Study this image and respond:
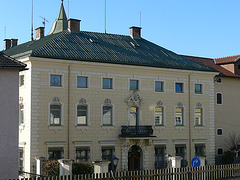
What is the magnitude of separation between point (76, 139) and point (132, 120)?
552 centimetres

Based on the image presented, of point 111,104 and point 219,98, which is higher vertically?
point 219,98

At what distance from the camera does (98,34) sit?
4359cm

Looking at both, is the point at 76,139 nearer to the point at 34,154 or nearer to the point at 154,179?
the point at 34,154

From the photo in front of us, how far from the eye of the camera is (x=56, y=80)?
36.6 meters

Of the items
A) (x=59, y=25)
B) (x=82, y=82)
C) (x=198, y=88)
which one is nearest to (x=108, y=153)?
(x=82, y=82)

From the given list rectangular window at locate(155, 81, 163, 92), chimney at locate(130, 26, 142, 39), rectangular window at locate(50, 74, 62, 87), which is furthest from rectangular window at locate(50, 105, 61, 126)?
chimney at locate(130, 26, 142, 39)

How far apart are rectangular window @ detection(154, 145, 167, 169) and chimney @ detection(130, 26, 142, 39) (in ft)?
36.8

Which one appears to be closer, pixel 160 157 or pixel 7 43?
pixel 160 157

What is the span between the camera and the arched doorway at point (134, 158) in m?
39.9

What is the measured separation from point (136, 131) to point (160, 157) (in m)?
3.52

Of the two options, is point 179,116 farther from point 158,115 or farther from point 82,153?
point 82,153

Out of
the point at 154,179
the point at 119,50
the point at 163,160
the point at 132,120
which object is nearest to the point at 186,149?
the point at 163,160

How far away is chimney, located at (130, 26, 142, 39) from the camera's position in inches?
1810

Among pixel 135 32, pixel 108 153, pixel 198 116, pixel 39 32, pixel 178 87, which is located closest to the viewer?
pixel 108 153
